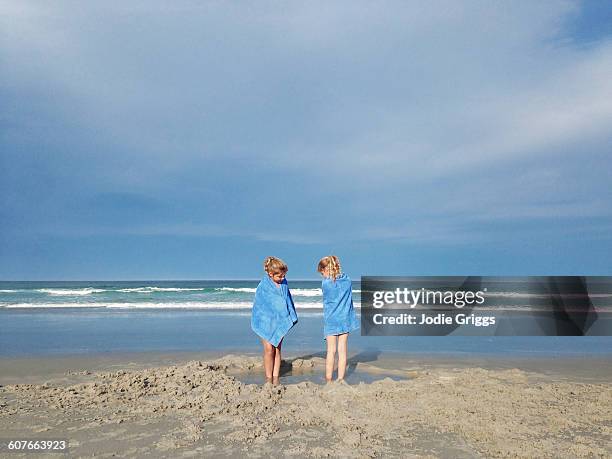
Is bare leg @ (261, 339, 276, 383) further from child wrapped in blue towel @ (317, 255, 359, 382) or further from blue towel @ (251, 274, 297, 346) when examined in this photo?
child wrapped in blue towel @ (317, 255, 359, 382)

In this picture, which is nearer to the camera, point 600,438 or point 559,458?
point 559,458

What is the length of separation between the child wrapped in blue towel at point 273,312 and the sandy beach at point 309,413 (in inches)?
22.2

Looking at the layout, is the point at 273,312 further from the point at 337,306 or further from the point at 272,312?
the point at 337,306

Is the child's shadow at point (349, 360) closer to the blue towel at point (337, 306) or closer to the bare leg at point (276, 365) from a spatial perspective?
the bare leg at point (276, 365)

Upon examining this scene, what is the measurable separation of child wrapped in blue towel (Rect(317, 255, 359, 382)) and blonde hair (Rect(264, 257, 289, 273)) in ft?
1.99

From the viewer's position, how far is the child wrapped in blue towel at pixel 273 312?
230 inches

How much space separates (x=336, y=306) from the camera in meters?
6.11

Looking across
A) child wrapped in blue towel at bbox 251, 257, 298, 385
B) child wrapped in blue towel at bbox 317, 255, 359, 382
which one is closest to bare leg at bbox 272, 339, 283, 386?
A: child wrapped in blue towel at bbox 251, 257, 298, 385

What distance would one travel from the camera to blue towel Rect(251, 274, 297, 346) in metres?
5.85

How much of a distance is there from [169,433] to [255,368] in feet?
10.2

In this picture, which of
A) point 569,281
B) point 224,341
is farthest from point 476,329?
point 569,281

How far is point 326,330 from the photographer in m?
6.19

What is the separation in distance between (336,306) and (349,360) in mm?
2402

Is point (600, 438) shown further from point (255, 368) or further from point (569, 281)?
point (569, 281)
